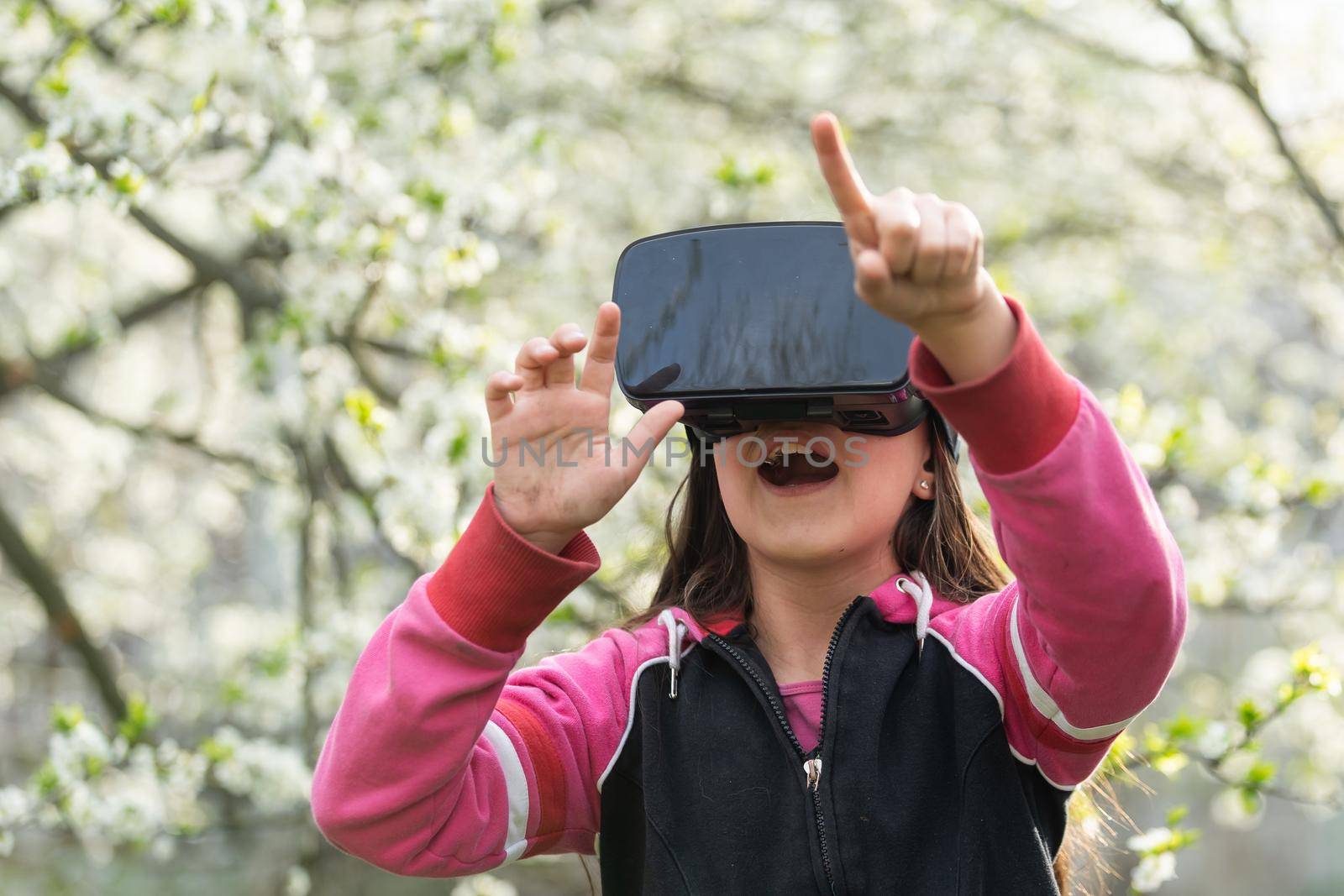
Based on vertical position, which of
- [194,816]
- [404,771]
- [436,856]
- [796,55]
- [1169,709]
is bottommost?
[1169,709]

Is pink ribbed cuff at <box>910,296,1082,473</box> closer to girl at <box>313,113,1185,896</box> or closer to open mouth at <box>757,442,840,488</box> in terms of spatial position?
girl at <box>313,113,1185,896</box>

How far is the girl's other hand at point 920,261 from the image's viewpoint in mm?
940

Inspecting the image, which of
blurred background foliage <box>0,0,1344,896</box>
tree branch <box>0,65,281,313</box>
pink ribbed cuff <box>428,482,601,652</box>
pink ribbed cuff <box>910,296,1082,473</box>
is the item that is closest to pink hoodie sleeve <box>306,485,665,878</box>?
pink ribbed cuff <box>428,482,601,652</box>

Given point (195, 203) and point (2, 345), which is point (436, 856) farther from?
point (195, 203)

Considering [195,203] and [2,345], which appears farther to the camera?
[195,203]

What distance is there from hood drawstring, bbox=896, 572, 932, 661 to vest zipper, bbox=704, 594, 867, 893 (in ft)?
0.19

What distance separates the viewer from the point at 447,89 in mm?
3443

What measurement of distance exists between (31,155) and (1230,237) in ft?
15.0

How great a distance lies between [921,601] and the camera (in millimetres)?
1373

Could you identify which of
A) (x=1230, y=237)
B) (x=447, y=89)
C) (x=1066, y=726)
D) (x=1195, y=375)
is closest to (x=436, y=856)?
(x=1066, y=726)

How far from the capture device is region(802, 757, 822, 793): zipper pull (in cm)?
127

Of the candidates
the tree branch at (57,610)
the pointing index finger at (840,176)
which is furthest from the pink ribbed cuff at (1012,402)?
the tree branch at (57,610)

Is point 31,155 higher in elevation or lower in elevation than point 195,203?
higher

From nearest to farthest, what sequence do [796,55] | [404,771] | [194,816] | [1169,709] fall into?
[404,771] → [194,816] → [796,55] → [1169,709]
